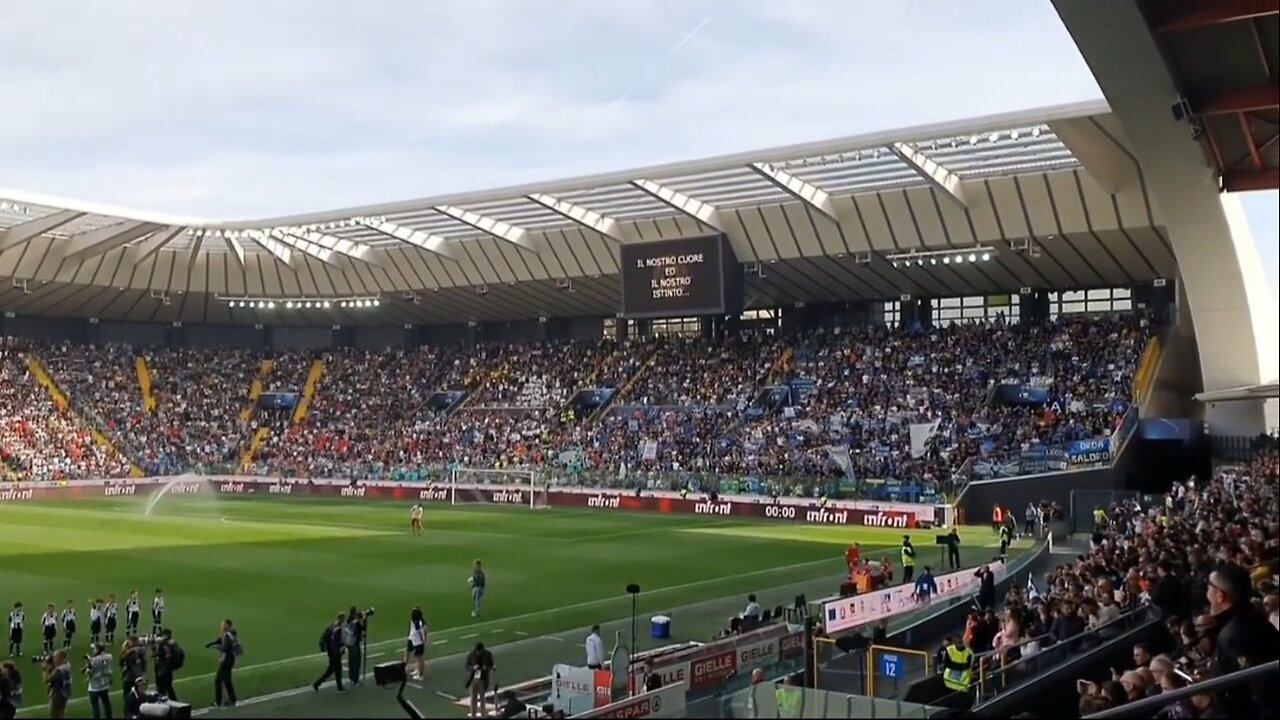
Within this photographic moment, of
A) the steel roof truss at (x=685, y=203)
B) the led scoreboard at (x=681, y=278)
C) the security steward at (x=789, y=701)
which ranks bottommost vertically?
the security steward at (x=789, y=701)

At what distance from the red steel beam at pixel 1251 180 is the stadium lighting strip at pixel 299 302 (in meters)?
50.4

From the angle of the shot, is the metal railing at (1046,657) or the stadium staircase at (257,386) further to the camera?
the stadium staircase at (257,386)

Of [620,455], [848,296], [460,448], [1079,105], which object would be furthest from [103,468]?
[1079,105]

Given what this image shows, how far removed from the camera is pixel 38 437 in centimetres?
5956

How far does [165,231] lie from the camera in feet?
178

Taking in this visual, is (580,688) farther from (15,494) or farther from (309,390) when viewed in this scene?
(309,390)

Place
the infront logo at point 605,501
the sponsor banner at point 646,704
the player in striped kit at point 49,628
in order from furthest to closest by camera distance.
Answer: the infront logo at point 605,501 → the player in striped kit at point 49,628 → the sponsor banner at point 646,704

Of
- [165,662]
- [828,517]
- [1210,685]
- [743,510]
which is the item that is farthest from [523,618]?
[743,510]

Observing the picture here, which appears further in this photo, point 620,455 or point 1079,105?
point 620,455

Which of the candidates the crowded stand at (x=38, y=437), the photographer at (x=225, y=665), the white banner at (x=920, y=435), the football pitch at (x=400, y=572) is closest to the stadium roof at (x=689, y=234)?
the crowded stand at (x=38, y=437)

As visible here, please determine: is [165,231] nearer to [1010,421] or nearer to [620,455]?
[620,455]

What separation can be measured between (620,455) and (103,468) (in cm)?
2826

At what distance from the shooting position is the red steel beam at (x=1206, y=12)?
47.3ft

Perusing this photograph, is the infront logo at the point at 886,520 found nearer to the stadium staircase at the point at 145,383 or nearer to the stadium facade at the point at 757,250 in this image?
the stadium facade at the point at 757,250
